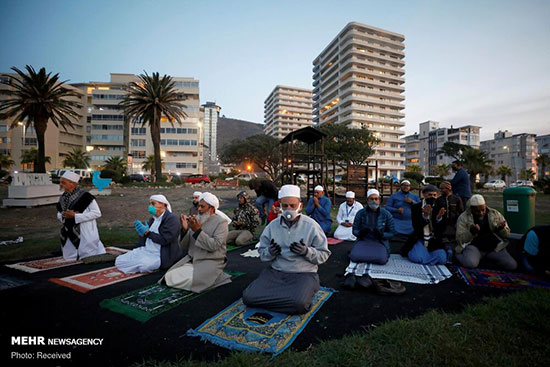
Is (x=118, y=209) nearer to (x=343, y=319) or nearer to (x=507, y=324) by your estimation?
(x=343, y=319)

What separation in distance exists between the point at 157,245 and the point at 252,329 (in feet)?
8.84

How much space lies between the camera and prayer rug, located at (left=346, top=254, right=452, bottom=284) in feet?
14.4

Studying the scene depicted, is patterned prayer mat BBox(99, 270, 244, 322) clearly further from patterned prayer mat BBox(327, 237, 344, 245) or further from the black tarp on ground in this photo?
patterned prayer mat BBox(327, 237, 344, 245)

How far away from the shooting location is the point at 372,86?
7269 centimetres

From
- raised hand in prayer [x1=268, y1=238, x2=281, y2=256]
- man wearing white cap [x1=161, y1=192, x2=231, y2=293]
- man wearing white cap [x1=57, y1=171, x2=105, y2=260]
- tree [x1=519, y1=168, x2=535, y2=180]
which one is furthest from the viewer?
tree [x1=519, y1=168, x2=535, y2=180]

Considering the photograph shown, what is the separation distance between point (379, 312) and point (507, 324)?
1248 millimetres

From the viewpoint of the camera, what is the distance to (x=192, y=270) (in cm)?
395

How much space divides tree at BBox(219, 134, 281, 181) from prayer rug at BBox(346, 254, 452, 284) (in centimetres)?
3880

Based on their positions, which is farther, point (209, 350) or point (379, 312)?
point (379, 312)

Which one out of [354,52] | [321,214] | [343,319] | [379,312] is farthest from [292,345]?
[354,52]

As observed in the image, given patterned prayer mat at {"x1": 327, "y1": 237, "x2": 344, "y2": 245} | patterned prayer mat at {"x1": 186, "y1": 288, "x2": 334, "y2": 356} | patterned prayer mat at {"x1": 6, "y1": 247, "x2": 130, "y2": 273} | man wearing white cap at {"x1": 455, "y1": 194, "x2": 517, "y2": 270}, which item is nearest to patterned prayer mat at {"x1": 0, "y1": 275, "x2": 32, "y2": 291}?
patterned prayer mat at {"x1": 6, "y1": 247, "x2": 130, "y2": 273}

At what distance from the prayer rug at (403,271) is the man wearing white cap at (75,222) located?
4.88 metres

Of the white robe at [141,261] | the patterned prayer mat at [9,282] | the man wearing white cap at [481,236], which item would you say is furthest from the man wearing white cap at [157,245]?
the man wearing white cap at [481,236]

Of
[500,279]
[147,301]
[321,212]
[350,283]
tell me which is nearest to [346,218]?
[321,212]
